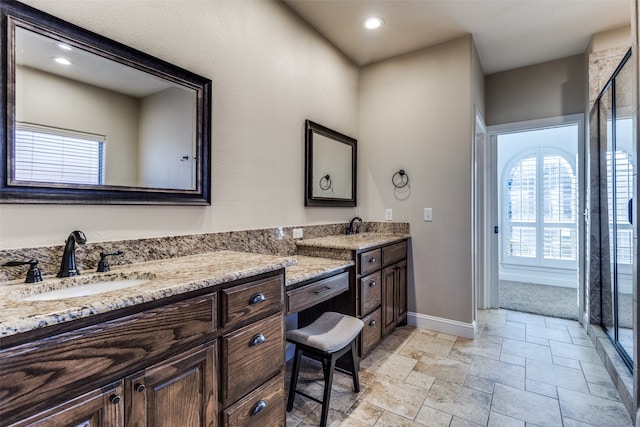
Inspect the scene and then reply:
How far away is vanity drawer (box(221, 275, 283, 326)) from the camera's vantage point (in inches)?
48.6

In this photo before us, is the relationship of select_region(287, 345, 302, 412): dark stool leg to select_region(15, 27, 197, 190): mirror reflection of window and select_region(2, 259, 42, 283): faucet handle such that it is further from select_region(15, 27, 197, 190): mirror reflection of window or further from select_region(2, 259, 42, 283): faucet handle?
select_region(2, 259, 42, 283): faucet handle

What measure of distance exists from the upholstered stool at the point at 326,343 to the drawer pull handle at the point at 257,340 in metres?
0.37

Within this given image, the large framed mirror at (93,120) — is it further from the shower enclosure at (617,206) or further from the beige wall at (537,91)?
the beige wall at (537,91)

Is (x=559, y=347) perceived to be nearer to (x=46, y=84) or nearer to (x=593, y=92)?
(x=593, y=92)

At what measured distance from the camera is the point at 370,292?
243cm

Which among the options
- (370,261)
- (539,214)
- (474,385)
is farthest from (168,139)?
(539,214)

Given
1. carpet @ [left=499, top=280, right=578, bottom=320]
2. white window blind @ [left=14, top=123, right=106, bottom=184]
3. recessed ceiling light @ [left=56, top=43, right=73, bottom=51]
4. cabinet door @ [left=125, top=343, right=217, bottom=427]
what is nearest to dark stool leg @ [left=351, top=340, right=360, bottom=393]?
cabinet door @ [left=125, top=343, right=217, bottom=427]

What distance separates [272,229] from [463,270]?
1.84 m

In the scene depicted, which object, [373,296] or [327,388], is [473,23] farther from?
[327,388]

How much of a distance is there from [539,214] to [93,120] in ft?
19.6

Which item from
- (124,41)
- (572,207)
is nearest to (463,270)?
(124,41)

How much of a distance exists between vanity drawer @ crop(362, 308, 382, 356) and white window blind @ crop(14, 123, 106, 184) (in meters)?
1.92

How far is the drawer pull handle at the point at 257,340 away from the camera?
1342 millimetres

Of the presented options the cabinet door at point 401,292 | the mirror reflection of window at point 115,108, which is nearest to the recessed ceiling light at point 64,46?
the mirror reflection of window at point 115,108
